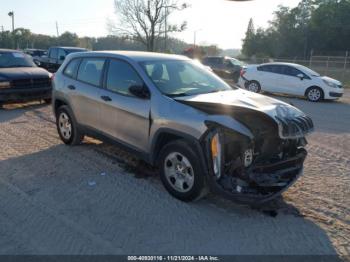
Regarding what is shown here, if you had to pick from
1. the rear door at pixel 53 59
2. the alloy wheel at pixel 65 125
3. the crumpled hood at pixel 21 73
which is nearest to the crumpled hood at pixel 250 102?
the alloy wheel at pixel 65 125

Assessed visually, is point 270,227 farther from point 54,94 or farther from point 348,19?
point 348,19

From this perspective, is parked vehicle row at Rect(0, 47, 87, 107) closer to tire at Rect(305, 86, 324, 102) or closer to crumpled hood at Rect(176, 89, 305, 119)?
crumpled hood at Rect(176, 89, 305, 119)

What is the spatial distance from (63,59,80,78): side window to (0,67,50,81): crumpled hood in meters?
4.43

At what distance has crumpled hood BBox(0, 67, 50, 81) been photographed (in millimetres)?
10359

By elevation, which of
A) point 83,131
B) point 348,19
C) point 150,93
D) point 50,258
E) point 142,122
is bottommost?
point 50,258

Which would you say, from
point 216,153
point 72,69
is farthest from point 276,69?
point 216,153

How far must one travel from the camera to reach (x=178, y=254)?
3482 mm

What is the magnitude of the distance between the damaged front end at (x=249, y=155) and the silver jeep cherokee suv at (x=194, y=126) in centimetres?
1

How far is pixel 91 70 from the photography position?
20.1 feet

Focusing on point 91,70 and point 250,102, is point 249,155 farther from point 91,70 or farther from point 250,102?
point 91,70

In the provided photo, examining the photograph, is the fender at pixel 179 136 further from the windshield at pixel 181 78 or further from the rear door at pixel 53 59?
the rear door at pixel 53 59

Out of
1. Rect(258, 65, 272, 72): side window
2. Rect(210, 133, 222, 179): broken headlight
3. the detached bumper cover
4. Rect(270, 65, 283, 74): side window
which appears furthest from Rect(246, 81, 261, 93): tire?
Rect(210, 133, 222, 179): broken headlight

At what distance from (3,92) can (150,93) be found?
7.01 m

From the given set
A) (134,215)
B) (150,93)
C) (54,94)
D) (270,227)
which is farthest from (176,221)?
(54,94)
